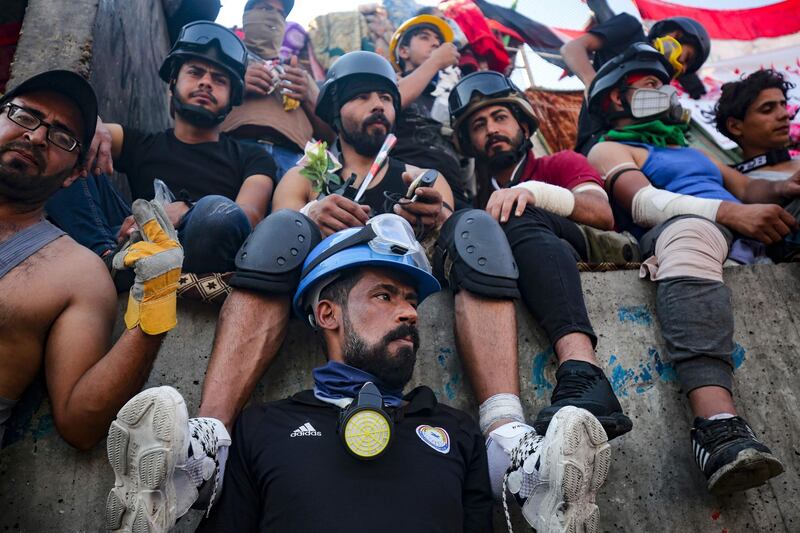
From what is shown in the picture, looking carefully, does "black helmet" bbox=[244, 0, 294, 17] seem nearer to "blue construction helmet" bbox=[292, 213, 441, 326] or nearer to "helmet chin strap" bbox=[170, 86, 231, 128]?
"helmet chin strap" bbox=[170, 86, 231, 128]

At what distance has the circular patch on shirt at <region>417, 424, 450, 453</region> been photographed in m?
→ 2.13

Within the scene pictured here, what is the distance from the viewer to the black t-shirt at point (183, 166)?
382cm

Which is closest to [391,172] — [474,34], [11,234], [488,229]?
[488,229]

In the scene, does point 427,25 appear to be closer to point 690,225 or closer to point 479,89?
point 479,89

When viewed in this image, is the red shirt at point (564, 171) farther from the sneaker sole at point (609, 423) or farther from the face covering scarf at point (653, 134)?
the sneaker sole at point (609, 423)

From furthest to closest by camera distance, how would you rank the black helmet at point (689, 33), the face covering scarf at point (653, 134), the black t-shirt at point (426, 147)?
the black helmet at point (689, 33)
the black t-shirt at point (426, 147)
the face covering scarf at point (653, 134)

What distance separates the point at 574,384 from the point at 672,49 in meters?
4.11

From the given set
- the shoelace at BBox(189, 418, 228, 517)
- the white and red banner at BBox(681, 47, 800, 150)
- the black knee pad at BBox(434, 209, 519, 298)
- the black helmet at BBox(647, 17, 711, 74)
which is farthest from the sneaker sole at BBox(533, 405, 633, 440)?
the white and red banner at BBox(681, 47, 800, 150)

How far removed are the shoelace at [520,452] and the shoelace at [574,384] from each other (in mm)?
259

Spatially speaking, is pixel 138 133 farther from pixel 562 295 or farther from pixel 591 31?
pixel 591 31

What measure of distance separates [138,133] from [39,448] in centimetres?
206

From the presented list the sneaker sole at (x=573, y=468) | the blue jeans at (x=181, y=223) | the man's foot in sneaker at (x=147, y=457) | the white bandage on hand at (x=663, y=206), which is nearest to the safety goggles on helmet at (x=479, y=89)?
the white bandage on hand at (x=663, y=206)

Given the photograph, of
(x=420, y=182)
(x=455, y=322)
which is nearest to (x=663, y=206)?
(x=420, y=182)

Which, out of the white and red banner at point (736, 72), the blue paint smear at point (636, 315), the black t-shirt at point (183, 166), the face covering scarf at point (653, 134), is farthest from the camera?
the white and red banner at point (736, 72)
